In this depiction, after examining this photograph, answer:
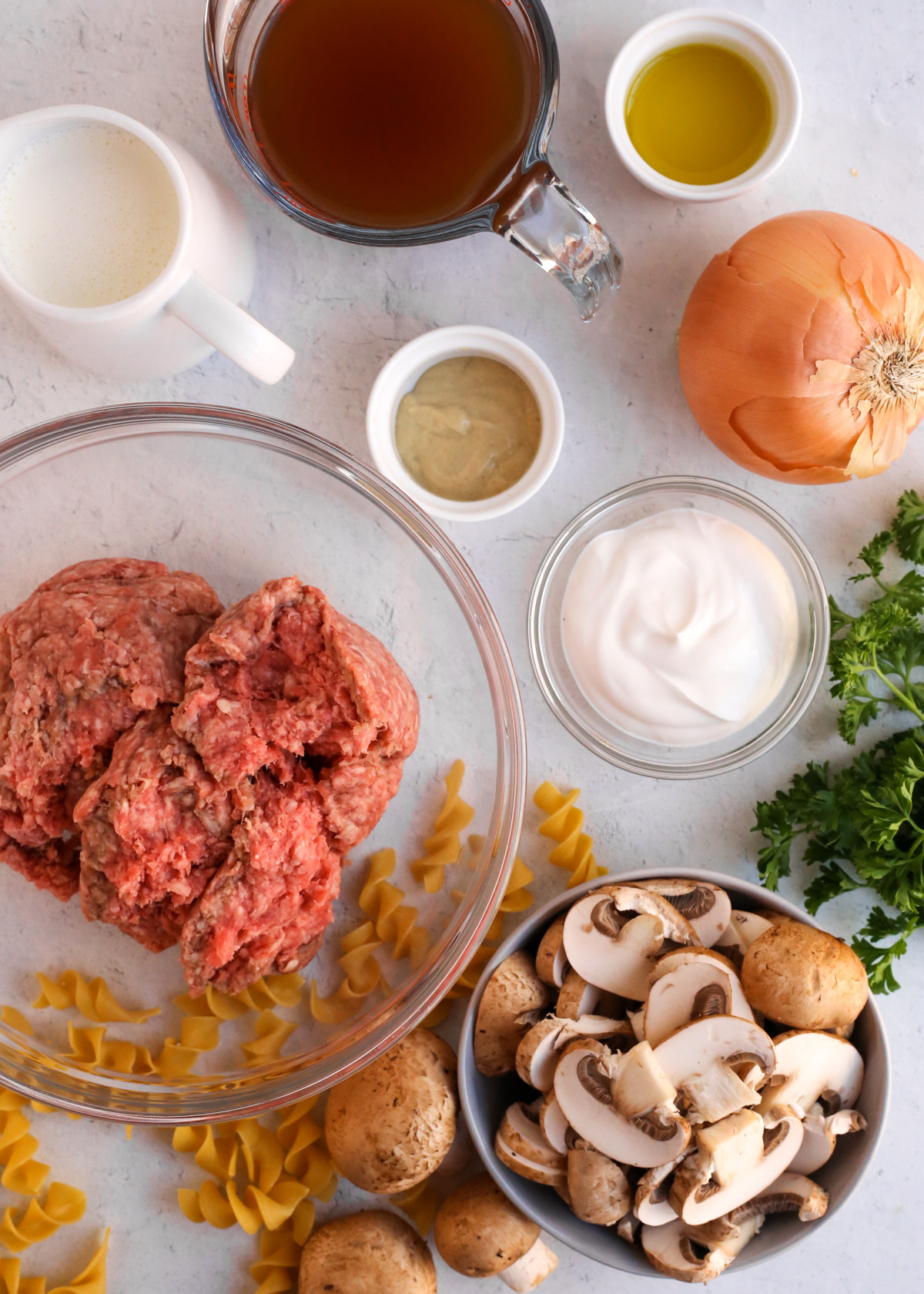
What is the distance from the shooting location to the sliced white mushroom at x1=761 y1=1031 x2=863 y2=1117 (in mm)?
1757

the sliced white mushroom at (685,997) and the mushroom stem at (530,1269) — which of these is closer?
the sliced white mushroom at (685,997)

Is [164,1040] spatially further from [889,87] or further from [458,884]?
[889,87]

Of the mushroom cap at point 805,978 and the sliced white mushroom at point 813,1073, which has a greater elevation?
the mushroom cap at point 805,978

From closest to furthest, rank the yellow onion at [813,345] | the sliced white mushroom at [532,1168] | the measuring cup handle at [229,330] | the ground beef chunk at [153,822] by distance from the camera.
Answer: the ground beef chunk at [153,822]
the measuring cup handle at [229,330]
the yellow onion at [813,345]
the sliced white mushroom at [532,1168]

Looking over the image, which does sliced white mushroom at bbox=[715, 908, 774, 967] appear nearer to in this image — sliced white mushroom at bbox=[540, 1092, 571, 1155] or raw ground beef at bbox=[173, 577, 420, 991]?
sliced white mushroom at bbox=[540, 1092, 571, 1155]

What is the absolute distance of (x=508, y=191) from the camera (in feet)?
5.58

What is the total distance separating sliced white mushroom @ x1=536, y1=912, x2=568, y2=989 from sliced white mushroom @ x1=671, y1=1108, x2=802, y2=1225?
1.24 ft

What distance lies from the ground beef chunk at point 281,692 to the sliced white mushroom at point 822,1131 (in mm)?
1087

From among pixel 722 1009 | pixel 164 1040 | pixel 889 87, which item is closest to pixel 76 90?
pixel 889 87

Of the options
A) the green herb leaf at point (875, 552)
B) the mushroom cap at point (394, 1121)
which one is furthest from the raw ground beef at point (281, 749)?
the green herb leaf at point (875, 552)

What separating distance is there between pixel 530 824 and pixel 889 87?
1664 mm

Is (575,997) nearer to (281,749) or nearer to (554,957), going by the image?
(554,957)

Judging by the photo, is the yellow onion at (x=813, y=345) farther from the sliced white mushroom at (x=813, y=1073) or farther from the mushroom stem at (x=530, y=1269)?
the mushroom stem at (x=530, y=1269)

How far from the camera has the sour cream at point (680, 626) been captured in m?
1.85
